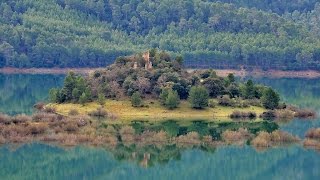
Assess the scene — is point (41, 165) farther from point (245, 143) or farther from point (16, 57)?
point (16, 57)

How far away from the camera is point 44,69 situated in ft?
537

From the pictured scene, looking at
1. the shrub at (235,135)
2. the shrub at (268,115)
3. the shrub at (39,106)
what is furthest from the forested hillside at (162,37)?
the shrub at (235,135)

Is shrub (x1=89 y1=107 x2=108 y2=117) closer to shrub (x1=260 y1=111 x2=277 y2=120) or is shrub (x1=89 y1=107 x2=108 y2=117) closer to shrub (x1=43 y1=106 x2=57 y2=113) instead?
shrub (x1=43 y1=106 x2=57 y2=113)

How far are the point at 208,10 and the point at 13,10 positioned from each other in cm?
4360

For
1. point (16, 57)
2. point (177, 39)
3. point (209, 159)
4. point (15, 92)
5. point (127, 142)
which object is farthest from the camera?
point (177, 39)

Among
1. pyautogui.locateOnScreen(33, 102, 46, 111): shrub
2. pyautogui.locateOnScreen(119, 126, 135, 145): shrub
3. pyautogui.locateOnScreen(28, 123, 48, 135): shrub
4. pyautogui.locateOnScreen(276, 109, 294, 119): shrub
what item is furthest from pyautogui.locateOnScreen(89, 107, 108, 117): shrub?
pyautogui.locateOnScreen(276, 109, 294, 119): shrub

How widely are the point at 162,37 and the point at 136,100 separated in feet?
356

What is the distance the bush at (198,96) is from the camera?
3302 inches

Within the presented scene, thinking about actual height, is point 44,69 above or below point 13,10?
below

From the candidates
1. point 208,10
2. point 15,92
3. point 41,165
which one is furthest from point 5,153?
point 208,10

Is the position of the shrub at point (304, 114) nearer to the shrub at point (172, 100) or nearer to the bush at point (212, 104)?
the bush at point (212, 104)

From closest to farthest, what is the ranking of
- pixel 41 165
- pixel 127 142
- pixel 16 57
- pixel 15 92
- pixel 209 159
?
1. pixel 41 165
2. pixel 209 159
3. pixel 127 142
4. pixel 15 92
5. pixel 16 57

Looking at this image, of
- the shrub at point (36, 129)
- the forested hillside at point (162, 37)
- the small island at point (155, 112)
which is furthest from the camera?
the forested hillside at point (162, 37)

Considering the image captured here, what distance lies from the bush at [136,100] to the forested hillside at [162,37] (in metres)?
80.9
